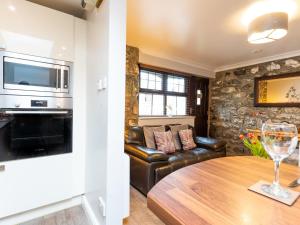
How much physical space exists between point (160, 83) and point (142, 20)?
5.70ft

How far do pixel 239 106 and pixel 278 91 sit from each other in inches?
33.2

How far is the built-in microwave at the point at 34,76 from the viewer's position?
1611mm

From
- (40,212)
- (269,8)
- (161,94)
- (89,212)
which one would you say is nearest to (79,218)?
(89,212)

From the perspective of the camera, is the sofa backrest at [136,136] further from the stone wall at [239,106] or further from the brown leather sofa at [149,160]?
the stone wall at [239,106]

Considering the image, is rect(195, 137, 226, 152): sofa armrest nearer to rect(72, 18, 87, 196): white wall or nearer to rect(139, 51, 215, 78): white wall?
rect(139, 51, 215, 78): white wall

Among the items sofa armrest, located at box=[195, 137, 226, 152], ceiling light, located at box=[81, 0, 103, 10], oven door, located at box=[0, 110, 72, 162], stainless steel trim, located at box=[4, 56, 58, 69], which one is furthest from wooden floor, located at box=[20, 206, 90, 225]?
sofa armrest, located at box=[195, 137, 226, 152]

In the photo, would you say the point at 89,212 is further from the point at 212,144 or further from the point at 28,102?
the point at 212,144

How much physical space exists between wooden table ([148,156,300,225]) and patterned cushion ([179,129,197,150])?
2.33 meters

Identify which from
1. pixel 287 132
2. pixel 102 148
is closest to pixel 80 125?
pixel 102 148

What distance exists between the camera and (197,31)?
8.44 feet

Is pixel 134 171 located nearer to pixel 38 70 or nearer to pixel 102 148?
pixel 102 148

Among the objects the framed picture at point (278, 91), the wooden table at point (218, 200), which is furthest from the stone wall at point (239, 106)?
the wooden table at point (218, 200)

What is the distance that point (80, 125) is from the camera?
6.63 ft

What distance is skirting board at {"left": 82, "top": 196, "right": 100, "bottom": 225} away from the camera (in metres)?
1.68
